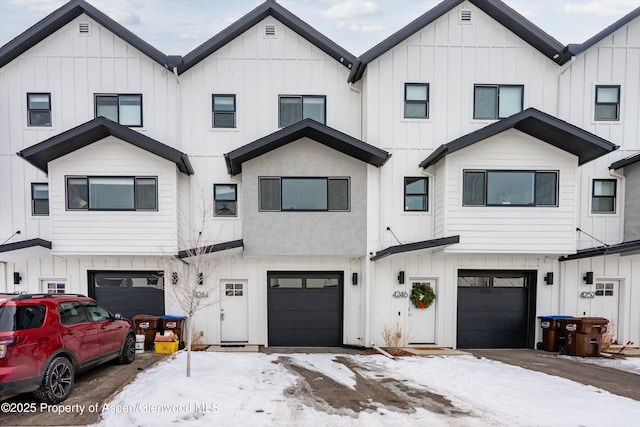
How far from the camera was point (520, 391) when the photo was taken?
6.36 meters

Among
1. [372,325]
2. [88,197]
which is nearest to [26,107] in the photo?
[88,197]

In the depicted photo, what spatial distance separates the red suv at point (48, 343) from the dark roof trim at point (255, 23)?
24.6 feet

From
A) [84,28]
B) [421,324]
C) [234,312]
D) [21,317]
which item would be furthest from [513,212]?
[84,28]

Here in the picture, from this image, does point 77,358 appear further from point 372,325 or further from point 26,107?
point 26,107

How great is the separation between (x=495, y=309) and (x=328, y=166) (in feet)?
22.9

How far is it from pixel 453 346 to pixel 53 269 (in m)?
12.5

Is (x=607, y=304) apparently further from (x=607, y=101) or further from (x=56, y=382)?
(x=56, y=382)

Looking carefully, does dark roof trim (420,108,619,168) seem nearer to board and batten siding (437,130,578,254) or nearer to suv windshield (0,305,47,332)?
board and batten siding (437,130,578,254)

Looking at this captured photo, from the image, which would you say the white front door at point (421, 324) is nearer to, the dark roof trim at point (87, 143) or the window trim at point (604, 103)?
the window trim at point (604, 103)

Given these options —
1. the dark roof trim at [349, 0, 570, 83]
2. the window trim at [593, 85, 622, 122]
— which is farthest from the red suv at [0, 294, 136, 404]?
the window trim at [593, 85, 622, 122]

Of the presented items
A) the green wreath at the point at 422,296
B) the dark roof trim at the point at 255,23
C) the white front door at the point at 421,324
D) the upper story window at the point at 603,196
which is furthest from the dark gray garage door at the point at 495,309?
the dark roof trim at the point at 255,23

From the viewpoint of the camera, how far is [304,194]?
32.1ft

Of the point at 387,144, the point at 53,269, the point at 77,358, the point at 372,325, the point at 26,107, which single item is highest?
the point at 26,107

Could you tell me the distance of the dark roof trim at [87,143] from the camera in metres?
8.63
